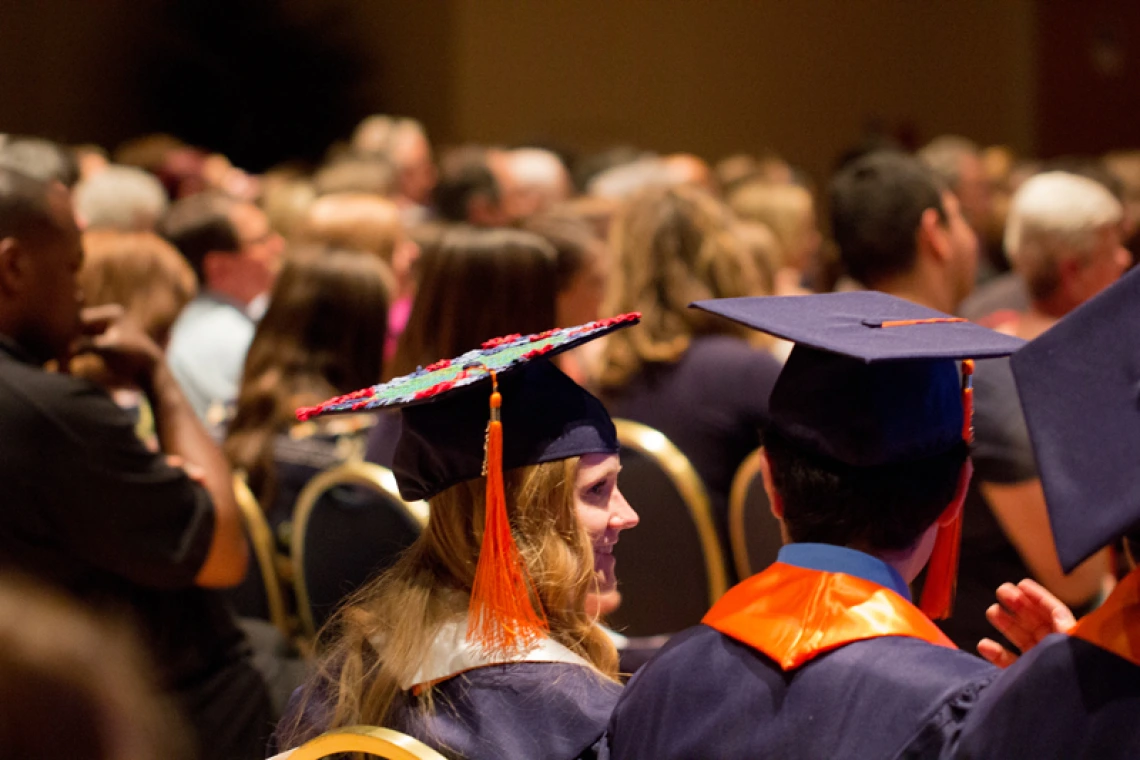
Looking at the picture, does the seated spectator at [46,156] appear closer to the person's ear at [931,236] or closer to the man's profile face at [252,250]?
the man's profile face at [252,250]

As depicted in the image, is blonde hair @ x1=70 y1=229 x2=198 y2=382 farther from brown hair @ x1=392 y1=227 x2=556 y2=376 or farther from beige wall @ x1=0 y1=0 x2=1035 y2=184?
beige wall @ x1=0 y1=0 x2=1035 y2=184

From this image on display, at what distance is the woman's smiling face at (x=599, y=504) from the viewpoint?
73.5 inches

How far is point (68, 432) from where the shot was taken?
240 cm

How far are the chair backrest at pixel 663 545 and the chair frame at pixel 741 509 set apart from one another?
0.16ft

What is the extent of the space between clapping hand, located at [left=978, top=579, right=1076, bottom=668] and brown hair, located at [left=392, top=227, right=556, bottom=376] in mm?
1433

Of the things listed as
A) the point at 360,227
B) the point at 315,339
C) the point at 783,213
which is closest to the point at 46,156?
the point at 360,227

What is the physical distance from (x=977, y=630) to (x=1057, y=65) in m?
11.7

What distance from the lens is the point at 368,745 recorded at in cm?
153

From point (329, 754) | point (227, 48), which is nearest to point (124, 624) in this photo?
point (329, 754)

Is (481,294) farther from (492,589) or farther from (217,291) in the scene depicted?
(217,291)

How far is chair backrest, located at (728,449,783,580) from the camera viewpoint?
9.34 ft

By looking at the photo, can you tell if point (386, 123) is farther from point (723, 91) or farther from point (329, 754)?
point (329, 754)

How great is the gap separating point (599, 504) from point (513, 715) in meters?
0.36

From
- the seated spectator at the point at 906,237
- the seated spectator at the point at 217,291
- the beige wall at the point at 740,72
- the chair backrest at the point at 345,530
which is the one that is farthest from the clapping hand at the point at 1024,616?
the beige wall at the point at 740,72
